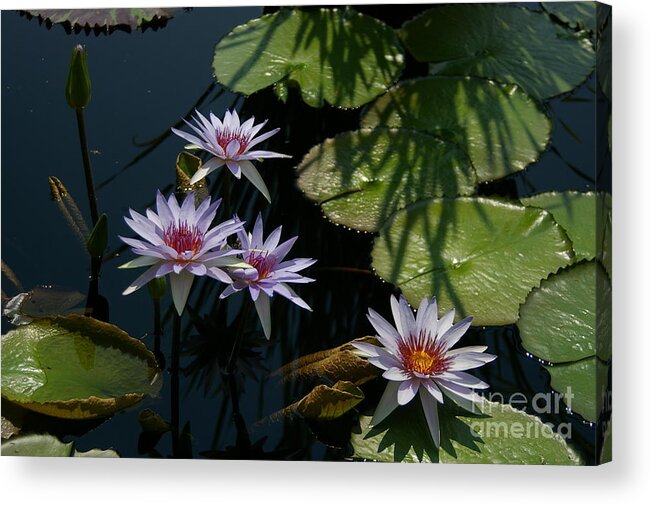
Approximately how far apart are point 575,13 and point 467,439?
90cm

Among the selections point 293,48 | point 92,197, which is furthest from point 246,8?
point 92,197

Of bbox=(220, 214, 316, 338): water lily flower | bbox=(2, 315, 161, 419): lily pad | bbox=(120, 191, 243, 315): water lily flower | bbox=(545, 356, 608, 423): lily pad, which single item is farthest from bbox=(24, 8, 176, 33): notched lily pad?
bbox=(545, 356, 608, 423): lily pad

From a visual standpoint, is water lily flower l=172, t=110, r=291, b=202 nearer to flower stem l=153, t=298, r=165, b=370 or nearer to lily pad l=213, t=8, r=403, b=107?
lily pad l=213, t=8, r=403, b=107

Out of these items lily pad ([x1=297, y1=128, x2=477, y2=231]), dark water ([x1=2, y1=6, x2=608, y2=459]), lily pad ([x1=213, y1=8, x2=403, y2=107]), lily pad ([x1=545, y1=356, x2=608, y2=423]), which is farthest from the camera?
lily pad ([x1=213, y1=8, x2=403, y2=107])

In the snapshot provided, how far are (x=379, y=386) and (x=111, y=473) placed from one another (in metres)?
0.60

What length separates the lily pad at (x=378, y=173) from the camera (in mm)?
2006

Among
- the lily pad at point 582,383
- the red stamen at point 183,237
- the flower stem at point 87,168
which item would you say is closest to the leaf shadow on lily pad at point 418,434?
the lily pad at point 582,383

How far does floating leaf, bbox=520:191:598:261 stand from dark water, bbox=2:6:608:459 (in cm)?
2

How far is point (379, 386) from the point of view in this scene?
1.88 meters

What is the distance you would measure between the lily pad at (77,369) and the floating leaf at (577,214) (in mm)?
885

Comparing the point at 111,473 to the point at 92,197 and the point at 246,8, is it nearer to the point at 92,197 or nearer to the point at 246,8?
the point at 92,197

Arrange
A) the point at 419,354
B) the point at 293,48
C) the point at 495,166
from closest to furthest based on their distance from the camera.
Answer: the point at 419,354 < the point at 495,166 < the point at 293,48

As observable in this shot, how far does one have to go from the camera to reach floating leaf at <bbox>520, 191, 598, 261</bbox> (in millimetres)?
1855

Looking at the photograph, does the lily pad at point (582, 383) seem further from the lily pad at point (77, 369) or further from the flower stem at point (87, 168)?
the flower stem at point (87, 168)
